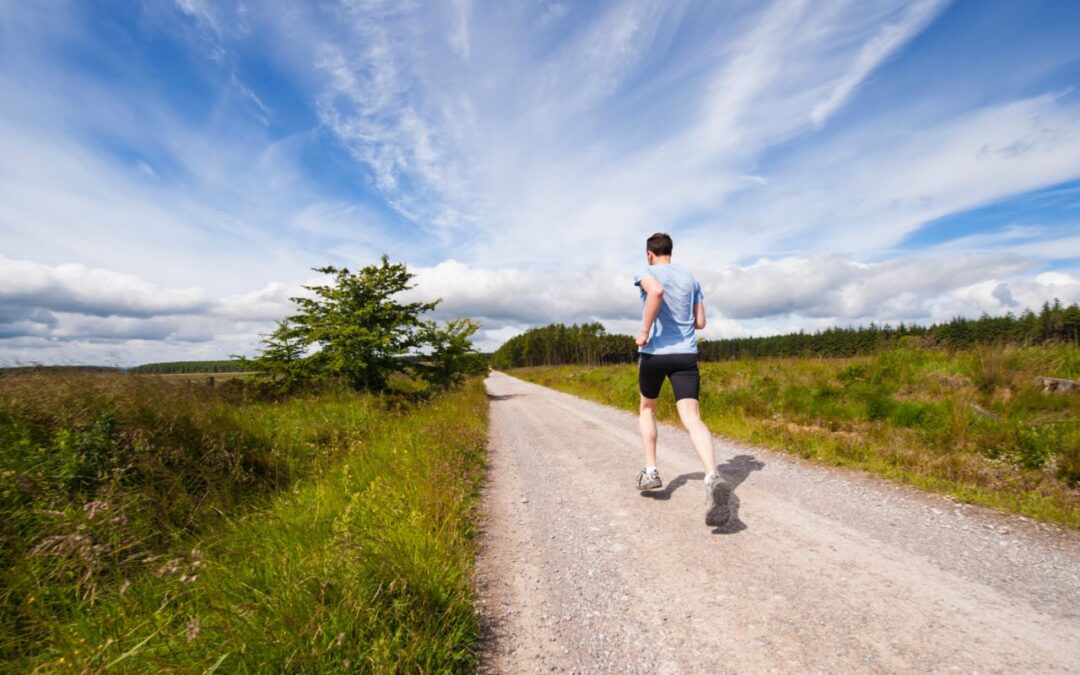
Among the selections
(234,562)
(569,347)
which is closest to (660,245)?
(234,562)

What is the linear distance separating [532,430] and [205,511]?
635cm

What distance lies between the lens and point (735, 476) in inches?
191

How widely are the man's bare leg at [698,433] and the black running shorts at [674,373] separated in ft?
0.26

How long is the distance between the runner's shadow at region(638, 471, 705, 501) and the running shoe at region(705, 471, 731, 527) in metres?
0.91

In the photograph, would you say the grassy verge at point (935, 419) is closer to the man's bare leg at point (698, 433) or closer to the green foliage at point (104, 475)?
the man's bare leg at point (698, 433)

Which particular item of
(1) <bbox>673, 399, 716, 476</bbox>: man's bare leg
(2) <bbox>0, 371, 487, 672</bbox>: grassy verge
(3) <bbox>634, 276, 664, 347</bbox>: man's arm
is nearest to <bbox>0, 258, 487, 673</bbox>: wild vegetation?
(2) <bbox>0, 371, 487, 672</bbox>: grassy verge

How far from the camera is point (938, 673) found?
1.72 m

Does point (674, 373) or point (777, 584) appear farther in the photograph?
point (674, 373)

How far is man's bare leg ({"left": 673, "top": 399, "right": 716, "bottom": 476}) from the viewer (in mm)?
3438

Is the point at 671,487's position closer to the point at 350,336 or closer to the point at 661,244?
the point at 661,244

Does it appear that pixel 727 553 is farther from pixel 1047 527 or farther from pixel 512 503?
pixel 1047 527

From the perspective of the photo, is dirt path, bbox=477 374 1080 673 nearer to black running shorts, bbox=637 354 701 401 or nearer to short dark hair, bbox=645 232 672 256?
black running shorts, bbox=637 354 701 401

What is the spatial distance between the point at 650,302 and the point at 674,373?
0.71 meters

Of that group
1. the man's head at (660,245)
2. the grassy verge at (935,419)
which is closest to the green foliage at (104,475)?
the man's head at (660,245)
